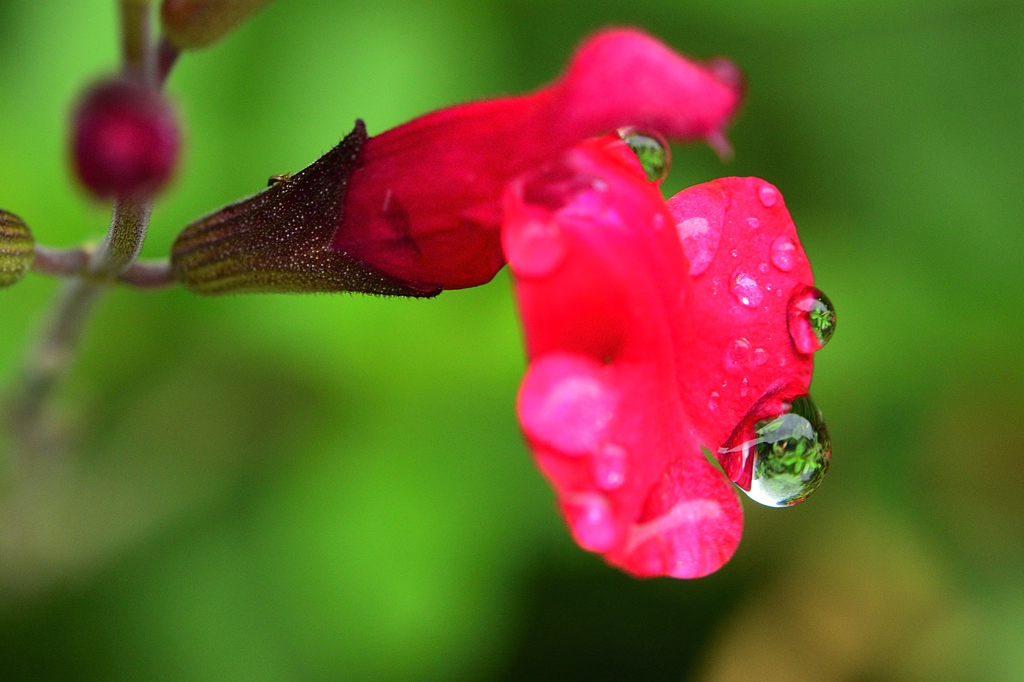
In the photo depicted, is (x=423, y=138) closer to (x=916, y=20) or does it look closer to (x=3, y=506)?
(x=3, y=506)

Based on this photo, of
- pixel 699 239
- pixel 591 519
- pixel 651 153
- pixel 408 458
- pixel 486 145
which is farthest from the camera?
pixel 408 458

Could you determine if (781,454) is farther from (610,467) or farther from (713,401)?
(610,467)

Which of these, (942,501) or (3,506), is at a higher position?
(3,506)

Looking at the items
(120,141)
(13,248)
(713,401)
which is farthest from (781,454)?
(13,248)

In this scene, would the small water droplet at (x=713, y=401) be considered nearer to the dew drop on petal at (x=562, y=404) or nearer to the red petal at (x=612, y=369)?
A: the red petal at (x=612, y=369)

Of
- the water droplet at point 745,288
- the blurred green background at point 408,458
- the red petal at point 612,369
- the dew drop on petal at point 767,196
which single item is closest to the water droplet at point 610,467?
the red petal at point 612,369

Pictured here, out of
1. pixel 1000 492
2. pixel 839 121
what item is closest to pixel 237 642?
pixel 1000 492
